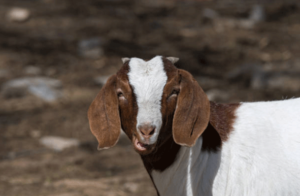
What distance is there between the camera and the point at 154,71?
327 centimetres

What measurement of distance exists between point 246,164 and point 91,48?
7.61 meters

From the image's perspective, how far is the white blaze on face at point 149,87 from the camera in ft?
10.1

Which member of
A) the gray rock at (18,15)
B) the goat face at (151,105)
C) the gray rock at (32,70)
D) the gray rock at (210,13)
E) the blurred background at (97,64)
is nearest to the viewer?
the goat face at (151,105)

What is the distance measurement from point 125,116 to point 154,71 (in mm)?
357

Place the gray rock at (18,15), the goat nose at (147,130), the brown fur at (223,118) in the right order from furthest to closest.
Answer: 1. the gray rock at (18,15)
2. the brown fur at (223,118)
3. the goat nose at (147,130)

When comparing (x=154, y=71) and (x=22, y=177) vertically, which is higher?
(x=154, y=71)

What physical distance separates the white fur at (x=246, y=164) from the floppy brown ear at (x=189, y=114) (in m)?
0.32

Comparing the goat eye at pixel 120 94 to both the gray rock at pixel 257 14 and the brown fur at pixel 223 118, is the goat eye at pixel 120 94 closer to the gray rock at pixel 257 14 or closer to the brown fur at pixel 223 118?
the brown fur at pixel 223 118

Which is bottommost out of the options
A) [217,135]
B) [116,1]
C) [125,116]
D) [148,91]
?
[116,1]

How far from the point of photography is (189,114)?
10.7ft

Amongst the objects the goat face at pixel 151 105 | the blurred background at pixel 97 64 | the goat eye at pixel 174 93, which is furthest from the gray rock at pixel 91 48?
the goat eye at pixel 174 93

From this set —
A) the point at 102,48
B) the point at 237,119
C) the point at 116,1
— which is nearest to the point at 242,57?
the point at 102,48

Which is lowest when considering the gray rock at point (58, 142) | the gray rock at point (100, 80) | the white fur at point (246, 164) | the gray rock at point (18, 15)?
the gray rock at point (18, 15)

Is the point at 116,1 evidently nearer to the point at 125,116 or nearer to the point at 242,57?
the point at 242,57
